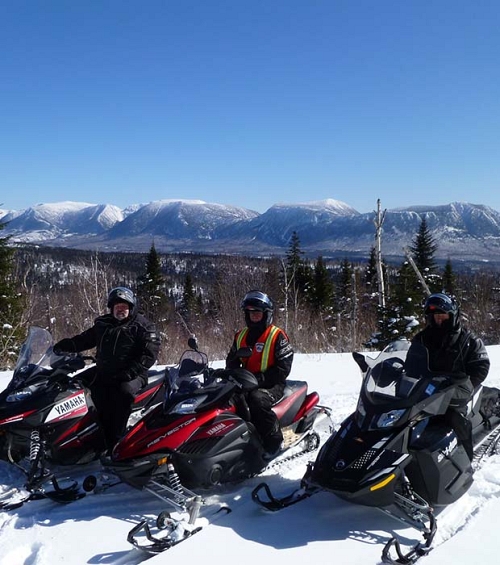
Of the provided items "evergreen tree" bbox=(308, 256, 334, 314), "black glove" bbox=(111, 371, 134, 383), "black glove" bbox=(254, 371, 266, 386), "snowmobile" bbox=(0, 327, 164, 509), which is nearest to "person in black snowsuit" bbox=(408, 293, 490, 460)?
"black glove" bbox=(254, 371, 266, 386)

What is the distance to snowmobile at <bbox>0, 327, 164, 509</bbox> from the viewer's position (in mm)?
4285

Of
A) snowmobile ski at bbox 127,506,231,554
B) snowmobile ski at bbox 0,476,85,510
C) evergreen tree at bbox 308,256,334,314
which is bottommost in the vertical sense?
evergreen tree at bbox 308,256,334,314

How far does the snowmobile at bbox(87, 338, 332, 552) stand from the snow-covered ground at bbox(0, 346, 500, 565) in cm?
18

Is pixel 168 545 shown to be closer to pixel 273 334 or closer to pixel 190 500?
pixel 190 500

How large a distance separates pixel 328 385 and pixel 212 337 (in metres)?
9.84

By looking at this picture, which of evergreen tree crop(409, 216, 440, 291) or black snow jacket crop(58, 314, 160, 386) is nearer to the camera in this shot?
black snow jacket crop(58, 314, 160, 386)

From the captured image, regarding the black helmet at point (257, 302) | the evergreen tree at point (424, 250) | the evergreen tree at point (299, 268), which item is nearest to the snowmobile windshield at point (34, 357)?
the black helmet at point (257, 302)

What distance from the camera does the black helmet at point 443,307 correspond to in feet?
15.0

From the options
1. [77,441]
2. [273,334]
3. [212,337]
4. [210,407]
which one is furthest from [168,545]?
[212,337]

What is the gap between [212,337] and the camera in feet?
57.8

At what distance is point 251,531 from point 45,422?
6.67ft

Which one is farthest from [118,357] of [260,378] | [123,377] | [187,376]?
[260,378]

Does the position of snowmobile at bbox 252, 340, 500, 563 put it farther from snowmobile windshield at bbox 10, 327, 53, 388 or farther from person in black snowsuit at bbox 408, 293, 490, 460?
snowmobile windshield at bbox 10, 327, 53, 388

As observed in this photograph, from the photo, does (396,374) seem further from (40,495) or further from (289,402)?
(40,495)
